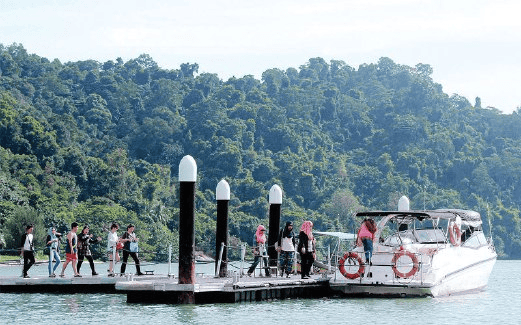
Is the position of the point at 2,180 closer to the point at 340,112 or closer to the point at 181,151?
the point at 181,151

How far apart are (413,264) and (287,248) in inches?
147

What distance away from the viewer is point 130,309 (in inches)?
1142

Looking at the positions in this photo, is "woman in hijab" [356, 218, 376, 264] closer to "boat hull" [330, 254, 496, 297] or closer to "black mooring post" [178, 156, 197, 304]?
"boat hull" [330, 254, 496, 297]

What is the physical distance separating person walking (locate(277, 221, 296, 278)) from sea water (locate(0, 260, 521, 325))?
162 centimetres

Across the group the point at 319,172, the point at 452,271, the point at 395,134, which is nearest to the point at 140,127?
the point at 319,172

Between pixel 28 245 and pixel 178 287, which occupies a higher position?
pixel 28 245

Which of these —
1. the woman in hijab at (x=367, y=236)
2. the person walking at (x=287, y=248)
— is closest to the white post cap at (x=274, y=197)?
the person walking at (x=287, y=248)

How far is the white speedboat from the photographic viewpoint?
104 ft

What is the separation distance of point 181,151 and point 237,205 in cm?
2087

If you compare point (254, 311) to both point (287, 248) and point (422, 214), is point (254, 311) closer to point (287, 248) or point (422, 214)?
point (287, 248)

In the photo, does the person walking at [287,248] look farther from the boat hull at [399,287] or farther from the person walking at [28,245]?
the person walking at [28,245]

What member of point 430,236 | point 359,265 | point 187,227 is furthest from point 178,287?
point 430,236

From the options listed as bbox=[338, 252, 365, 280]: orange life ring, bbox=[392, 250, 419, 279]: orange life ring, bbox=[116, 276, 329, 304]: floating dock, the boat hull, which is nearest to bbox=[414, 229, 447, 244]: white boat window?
the boat hull

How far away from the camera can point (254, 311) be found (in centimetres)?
2909
